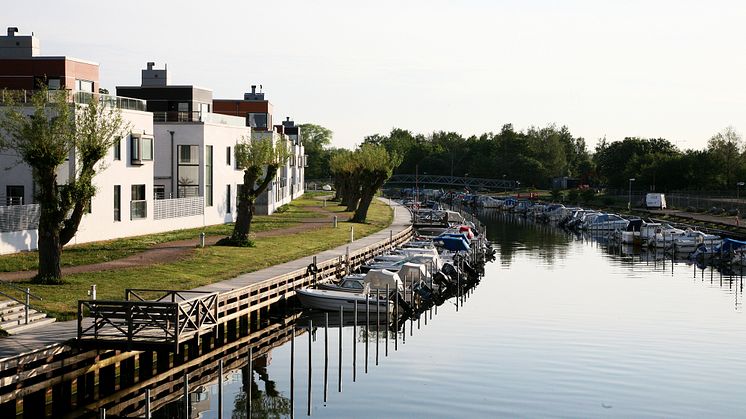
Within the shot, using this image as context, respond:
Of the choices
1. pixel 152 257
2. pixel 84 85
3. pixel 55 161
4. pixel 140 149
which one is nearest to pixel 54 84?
pixel 84 85

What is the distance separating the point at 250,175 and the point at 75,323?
3538cm

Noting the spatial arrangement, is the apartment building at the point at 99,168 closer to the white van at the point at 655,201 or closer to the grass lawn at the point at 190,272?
the grass lawn at the point at 190,272

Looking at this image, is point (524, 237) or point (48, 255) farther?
point (524, 237)

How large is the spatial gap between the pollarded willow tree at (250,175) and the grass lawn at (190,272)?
1.76 meters

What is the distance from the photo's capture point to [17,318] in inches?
1414

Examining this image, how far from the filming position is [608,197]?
17625cm

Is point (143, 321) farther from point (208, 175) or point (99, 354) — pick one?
point (208, 175)

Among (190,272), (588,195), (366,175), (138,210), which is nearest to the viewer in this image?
(190,272)

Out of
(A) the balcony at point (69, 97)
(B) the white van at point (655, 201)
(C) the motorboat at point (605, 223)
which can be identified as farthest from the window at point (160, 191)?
(B) the white van at point (655, 201)

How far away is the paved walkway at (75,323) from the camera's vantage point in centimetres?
3212

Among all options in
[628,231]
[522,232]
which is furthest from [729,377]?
[522,232]

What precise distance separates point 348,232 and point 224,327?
45.0m

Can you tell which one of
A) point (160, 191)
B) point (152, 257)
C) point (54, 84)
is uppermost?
point (54, 84)

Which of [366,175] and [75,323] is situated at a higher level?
[366,175]
